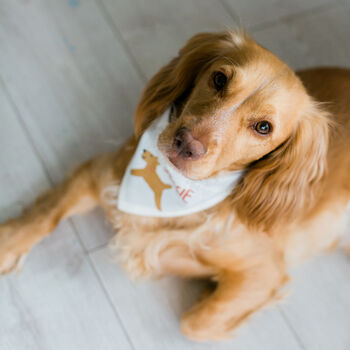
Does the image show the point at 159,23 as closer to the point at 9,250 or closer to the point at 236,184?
the point at 236,184

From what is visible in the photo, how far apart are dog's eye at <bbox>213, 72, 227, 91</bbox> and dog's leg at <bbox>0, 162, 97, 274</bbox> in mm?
930

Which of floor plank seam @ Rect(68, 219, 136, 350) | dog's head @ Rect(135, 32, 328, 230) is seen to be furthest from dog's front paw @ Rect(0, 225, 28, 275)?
dog's head @ Rect(135, 32, 328, 230)

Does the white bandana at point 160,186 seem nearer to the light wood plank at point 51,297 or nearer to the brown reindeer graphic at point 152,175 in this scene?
the brown reindeer graphic at point 152,175

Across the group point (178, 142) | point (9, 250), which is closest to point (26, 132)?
point (9, 250)

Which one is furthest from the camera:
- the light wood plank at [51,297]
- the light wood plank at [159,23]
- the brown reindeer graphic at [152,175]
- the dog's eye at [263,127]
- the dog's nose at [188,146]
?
the light wood plank at [159,23]

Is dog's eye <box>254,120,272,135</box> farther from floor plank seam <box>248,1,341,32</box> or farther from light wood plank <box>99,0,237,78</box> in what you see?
floor plank seam <box>248,1,341,32</box>

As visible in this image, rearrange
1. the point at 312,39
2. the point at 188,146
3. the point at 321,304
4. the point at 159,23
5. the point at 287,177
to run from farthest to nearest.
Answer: the point at 312,39, the point at 159,23, the point at 321,304, the point at 287,177, the point at 188,146

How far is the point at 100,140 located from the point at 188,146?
3.77 feet

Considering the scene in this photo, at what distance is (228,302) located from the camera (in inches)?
89.0

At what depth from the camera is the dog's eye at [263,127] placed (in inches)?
69.4

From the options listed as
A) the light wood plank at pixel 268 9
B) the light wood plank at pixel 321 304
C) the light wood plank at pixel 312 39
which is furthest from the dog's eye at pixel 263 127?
the light wood plank at pixel 268 9

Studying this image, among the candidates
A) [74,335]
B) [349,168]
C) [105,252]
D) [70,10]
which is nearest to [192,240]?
[105,252]

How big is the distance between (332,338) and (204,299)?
78 centimetres

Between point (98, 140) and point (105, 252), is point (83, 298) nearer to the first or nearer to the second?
point (105, 252)
